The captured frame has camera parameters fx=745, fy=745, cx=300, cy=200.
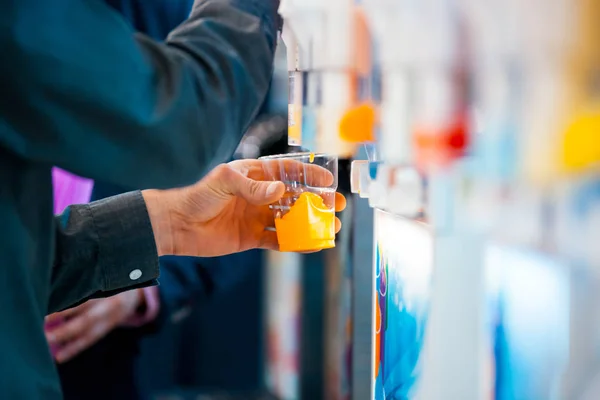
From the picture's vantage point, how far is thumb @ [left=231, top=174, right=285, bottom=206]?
3.93ft

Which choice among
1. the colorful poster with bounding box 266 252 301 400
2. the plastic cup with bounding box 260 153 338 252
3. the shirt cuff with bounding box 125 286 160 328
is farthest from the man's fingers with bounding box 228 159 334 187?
the colorful poster with bounding box 266 252 301 400

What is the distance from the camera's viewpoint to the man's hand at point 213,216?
4.21 feet

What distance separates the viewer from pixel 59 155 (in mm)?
782

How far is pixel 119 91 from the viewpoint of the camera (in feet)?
2.50

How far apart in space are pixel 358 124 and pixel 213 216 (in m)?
0.50

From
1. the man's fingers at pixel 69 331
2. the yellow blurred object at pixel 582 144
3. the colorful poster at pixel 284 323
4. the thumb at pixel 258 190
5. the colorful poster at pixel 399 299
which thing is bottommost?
the colorful poster at pixel 284 323

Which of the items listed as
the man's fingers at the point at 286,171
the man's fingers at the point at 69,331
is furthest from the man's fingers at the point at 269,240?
the man's fingers at the point at 69,331

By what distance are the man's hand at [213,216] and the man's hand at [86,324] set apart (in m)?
0.71

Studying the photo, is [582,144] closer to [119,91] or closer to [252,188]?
[119,91]

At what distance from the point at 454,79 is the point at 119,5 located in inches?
54.4

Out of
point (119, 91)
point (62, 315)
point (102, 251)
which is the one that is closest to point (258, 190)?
point (102, 251)

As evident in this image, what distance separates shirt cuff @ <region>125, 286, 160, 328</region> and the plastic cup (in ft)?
2.76

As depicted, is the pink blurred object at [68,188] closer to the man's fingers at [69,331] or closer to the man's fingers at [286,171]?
the man's fingers at [69,331]

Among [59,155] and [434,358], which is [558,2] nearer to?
[434,358]
